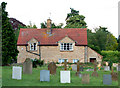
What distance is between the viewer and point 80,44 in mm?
43281

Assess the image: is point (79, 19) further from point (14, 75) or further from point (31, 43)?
point (14, 75)

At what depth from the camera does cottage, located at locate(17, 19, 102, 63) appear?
4359 cm

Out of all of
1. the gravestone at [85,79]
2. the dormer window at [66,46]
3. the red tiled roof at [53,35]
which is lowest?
the gravestone at [85,79]

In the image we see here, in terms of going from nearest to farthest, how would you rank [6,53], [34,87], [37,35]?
1. [34,87]
2. [6,53]
3. [37,35]

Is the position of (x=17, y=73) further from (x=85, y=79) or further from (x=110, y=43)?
(x=110, y=43)

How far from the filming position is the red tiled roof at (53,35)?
4444 cm

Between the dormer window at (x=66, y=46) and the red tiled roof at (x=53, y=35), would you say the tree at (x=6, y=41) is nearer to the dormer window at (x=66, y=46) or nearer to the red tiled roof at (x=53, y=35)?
the red tiled roof at (x=53, y=35)

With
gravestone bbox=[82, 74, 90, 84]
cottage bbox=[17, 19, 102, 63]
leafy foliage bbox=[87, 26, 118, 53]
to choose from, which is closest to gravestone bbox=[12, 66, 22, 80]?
gravestone bbox=[82, 74, 90, 84]

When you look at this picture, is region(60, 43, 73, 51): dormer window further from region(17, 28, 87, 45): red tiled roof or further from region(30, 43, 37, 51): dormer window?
region(30, 43, 37, 51): dormer window

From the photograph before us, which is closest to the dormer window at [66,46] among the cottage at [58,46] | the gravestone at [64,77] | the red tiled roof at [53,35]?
the cottage at [58,46]

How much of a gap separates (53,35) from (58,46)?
3249mm

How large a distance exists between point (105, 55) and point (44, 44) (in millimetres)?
15341

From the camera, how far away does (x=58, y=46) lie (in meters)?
44.2

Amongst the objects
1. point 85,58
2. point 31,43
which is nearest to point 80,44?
point 85,58
